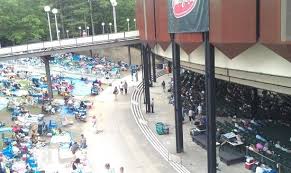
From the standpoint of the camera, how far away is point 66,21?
7800 centimetres

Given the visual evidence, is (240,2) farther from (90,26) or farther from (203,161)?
(90,26)

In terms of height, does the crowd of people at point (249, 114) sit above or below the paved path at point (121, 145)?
above

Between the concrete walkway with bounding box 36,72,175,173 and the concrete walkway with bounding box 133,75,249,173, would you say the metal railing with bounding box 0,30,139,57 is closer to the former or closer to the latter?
the concrete walkway with bounding box 36,72,175,173

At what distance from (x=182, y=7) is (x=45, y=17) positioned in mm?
61511

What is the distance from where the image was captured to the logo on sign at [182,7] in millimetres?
18872

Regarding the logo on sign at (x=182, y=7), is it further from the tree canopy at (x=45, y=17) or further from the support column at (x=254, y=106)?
the tree canopy at (x=45, y=17)

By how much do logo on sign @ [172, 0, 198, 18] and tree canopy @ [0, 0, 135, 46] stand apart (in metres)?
53.9

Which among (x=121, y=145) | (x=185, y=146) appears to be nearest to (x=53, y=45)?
(x=121, y=145)

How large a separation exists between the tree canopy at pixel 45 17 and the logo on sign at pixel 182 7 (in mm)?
53901

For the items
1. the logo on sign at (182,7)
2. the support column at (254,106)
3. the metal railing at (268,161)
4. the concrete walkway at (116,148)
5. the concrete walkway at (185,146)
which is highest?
the logo on sign at (182,7)

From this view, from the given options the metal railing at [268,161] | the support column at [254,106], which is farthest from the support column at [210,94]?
the support column at [254,106]

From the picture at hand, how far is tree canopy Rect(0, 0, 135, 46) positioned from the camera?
234ft

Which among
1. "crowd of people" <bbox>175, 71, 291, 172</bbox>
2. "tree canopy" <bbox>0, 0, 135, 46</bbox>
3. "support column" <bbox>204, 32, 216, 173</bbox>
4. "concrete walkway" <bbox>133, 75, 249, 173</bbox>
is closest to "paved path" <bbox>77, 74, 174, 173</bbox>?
"concrete walkway" <bbox>133, 75, 249, 173</bbox>

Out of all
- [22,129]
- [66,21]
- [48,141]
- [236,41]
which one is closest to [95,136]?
[48,141]
